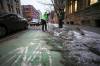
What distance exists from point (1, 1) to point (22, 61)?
26.8m

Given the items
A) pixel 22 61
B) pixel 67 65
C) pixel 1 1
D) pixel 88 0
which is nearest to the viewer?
pixel 67 65

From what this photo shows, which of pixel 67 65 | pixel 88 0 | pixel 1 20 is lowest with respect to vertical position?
pixel 67 65

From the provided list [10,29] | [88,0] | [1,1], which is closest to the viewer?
[10,29]

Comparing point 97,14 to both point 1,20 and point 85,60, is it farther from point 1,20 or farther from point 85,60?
point 85,60

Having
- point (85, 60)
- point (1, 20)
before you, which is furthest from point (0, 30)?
point (85, 60)

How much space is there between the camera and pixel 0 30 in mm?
9703

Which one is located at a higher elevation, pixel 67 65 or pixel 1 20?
pixel 1 20

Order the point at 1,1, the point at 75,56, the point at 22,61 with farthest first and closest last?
the point at 1,1 < the point at 75,56 < the point at 22,61

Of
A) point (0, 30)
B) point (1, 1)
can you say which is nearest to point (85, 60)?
point (0, 30)

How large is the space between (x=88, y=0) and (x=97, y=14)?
399 centimetres

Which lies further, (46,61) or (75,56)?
(75,56)

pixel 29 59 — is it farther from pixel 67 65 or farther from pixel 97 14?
pixel 97 14

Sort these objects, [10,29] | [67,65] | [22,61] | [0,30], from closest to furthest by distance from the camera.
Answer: [67,65] < [22,61] < [0,30] < [10,29]

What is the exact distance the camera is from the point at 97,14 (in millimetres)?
13508
